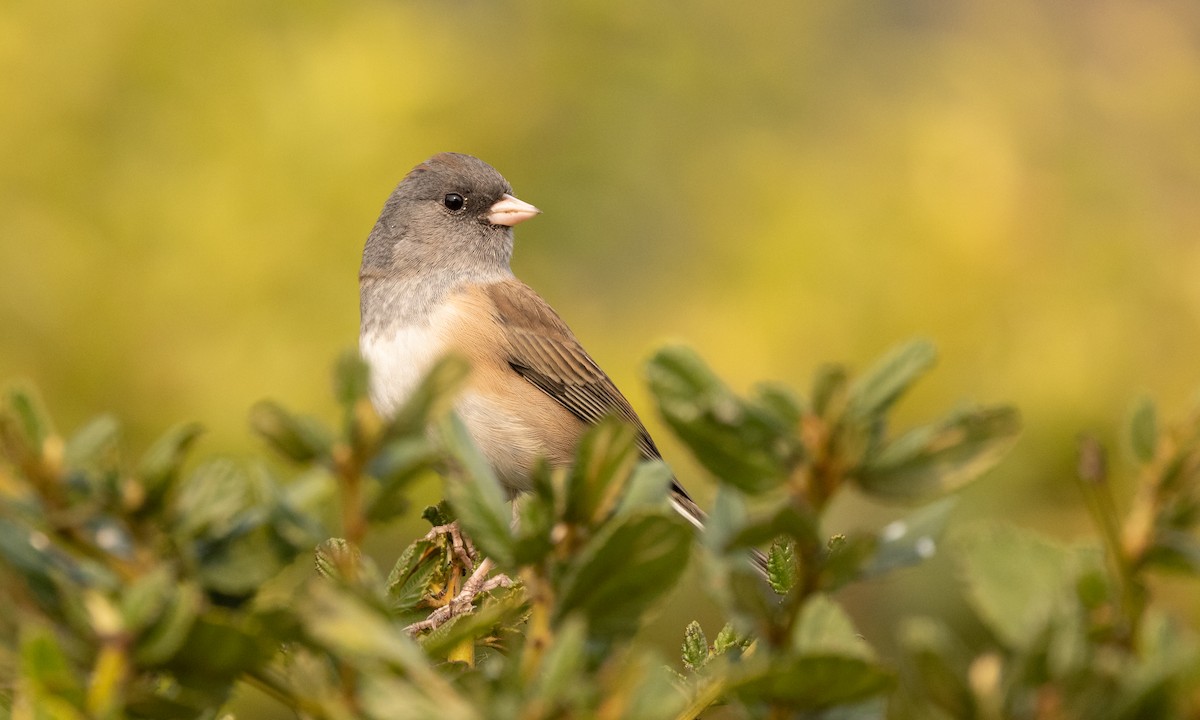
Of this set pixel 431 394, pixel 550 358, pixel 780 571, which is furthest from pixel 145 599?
pixel 550 358

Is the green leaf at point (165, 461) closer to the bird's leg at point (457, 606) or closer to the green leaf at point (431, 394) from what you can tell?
the green leaf at point (431, 394)

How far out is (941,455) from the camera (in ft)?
1.79

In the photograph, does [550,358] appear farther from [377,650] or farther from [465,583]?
[377,650]

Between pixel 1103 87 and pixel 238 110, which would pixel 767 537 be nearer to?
pixel 238 110

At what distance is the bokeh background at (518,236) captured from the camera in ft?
15.7

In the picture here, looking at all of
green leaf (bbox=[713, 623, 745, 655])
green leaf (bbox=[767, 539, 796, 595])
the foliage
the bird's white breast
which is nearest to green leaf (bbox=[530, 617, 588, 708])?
the foliage

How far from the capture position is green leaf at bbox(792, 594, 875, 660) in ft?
1.80

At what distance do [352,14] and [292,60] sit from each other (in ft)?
1.05

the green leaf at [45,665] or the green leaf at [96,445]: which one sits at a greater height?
the green leaf at [96,445]

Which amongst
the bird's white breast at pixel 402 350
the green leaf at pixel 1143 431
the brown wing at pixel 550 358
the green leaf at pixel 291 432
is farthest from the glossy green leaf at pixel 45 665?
the brown wing at pixel 550 358

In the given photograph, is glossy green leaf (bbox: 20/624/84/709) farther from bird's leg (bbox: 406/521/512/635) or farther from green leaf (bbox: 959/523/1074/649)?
bird's leg (bbox: 406/521/512/635)

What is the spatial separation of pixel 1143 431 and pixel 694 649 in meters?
0.50

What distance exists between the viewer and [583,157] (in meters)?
6.54

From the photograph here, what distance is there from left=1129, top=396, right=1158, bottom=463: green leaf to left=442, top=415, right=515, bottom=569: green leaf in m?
0.26
